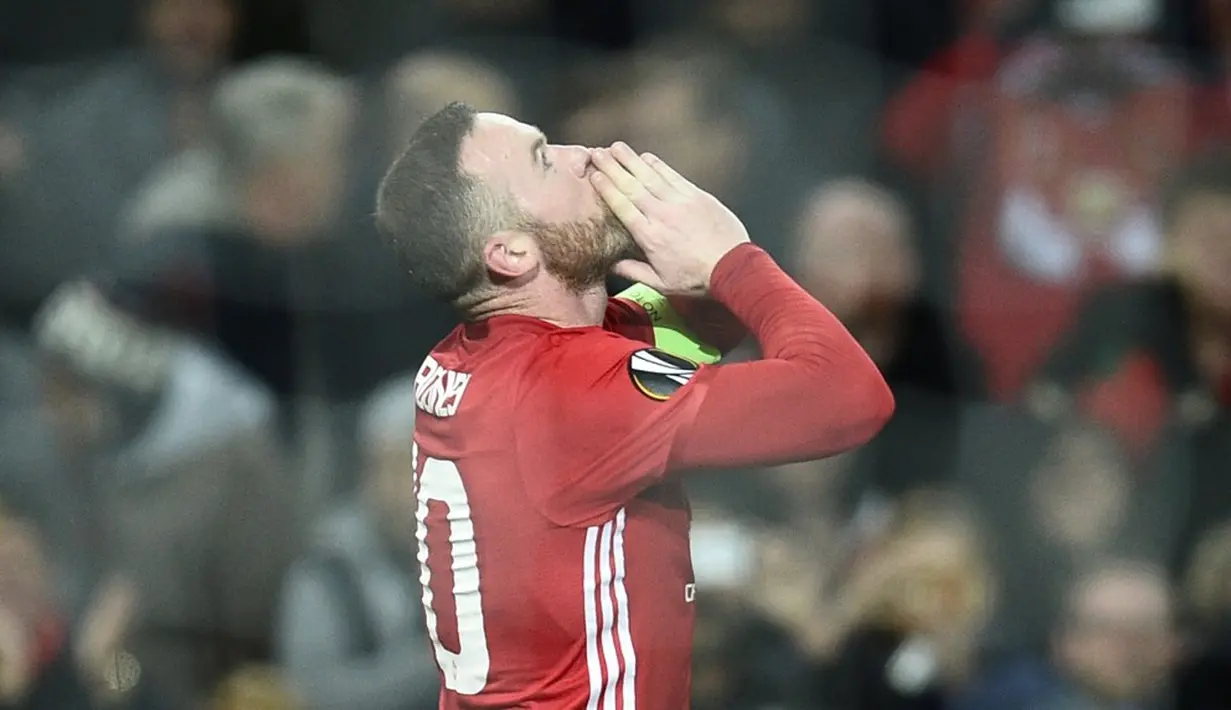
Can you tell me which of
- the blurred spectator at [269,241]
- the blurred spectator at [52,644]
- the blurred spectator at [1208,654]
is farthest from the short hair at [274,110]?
the blurred spectator at [1208,654]

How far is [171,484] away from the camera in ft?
6.01

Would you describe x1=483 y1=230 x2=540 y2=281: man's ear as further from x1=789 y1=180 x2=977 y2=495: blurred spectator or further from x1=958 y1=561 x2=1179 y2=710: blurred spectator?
x1=958 y1=561 x2=1179 y2=710: blurred spectator

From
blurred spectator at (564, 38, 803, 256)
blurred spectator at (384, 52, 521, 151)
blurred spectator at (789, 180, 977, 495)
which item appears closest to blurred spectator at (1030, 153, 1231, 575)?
blurred spectator at (789, 180, 977, 495)

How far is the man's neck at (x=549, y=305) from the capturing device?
1.09 meters

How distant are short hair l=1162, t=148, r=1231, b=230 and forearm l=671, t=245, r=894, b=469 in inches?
42.1

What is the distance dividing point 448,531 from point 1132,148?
1.18 metres

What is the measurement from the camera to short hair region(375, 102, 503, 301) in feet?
3.50

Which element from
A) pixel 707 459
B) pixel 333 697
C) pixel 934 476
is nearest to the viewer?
pixel 707 459

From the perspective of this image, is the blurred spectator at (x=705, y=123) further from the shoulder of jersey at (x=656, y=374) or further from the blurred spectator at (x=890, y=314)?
the shoulder of jersey at (x=656, y=374)

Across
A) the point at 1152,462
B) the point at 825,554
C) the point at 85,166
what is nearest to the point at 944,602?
the point at 825,554

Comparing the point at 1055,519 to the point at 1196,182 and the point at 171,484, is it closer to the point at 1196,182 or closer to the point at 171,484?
the point at 1196,182

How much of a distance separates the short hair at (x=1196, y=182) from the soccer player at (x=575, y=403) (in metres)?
1.05

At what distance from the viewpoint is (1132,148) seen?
200cm

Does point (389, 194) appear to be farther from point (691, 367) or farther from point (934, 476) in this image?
point (934, 476)
